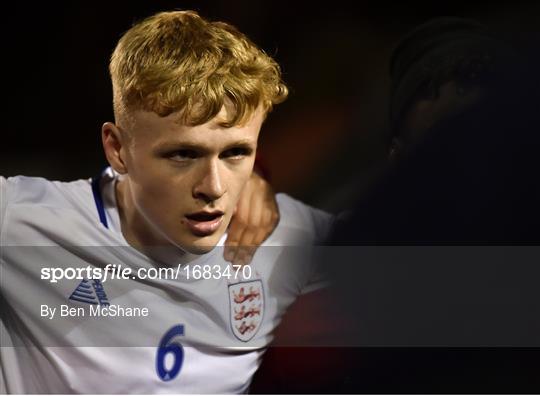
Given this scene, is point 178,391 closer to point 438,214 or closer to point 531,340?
point 531,340

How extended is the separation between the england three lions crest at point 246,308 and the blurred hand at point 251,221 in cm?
5

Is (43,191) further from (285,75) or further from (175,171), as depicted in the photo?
(285,75)

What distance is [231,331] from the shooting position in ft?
5.00

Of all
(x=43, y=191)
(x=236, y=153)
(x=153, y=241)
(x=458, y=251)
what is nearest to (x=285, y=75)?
(x=236, y=153)

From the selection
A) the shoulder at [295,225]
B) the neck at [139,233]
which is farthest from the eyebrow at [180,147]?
the shoulder at [295,225]

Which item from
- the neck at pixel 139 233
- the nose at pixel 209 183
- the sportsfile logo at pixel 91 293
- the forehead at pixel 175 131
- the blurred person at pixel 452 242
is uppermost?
the forehead at pixel 175 131

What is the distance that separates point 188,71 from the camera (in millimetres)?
1360

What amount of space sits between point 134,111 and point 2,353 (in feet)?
1.73

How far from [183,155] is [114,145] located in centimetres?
14

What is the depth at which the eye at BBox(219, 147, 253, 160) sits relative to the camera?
1.42m

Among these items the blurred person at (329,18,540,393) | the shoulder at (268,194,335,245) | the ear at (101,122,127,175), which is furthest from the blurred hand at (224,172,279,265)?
the blurred person at (329,18,540,393)

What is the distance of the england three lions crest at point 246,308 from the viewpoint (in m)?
1.52

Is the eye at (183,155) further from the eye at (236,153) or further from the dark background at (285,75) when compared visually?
→ the dark background at (285,75)

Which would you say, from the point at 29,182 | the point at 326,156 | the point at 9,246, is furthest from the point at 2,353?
the point at 326,156
